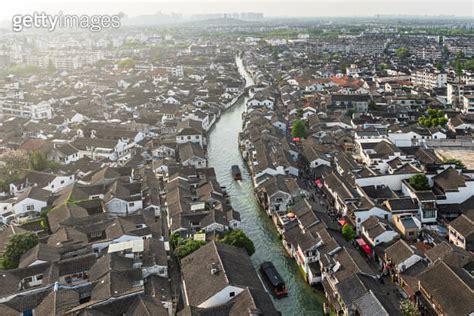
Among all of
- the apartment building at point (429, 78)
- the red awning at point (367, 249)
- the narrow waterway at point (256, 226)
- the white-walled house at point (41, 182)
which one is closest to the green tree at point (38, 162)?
the white-walled house at point (41, 182)

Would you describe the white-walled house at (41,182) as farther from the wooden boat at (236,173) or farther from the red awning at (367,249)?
the red awning at (367,249)

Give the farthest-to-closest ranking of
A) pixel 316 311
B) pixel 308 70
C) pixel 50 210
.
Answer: pixel 308 70
pixel 50 210
pixel 316 311

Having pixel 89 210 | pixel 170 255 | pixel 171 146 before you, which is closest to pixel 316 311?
pixel 170 255

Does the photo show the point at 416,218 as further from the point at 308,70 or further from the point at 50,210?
the point at 308,70

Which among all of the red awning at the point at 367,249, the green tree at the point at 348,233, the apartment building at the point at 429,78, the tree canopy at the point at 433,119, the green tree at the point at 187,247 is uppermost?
the apartment building at the point at 429,78

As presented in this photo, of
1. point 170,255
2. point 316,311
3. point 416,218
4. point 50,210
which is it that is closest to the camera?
point 316,311

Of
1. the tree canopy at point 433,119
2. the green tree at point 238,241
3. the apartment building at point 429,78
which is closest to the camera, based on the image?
the green tree at point 238,241

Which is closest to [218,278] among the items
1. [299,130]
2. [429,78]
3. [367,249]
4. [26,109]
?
[367,249]
